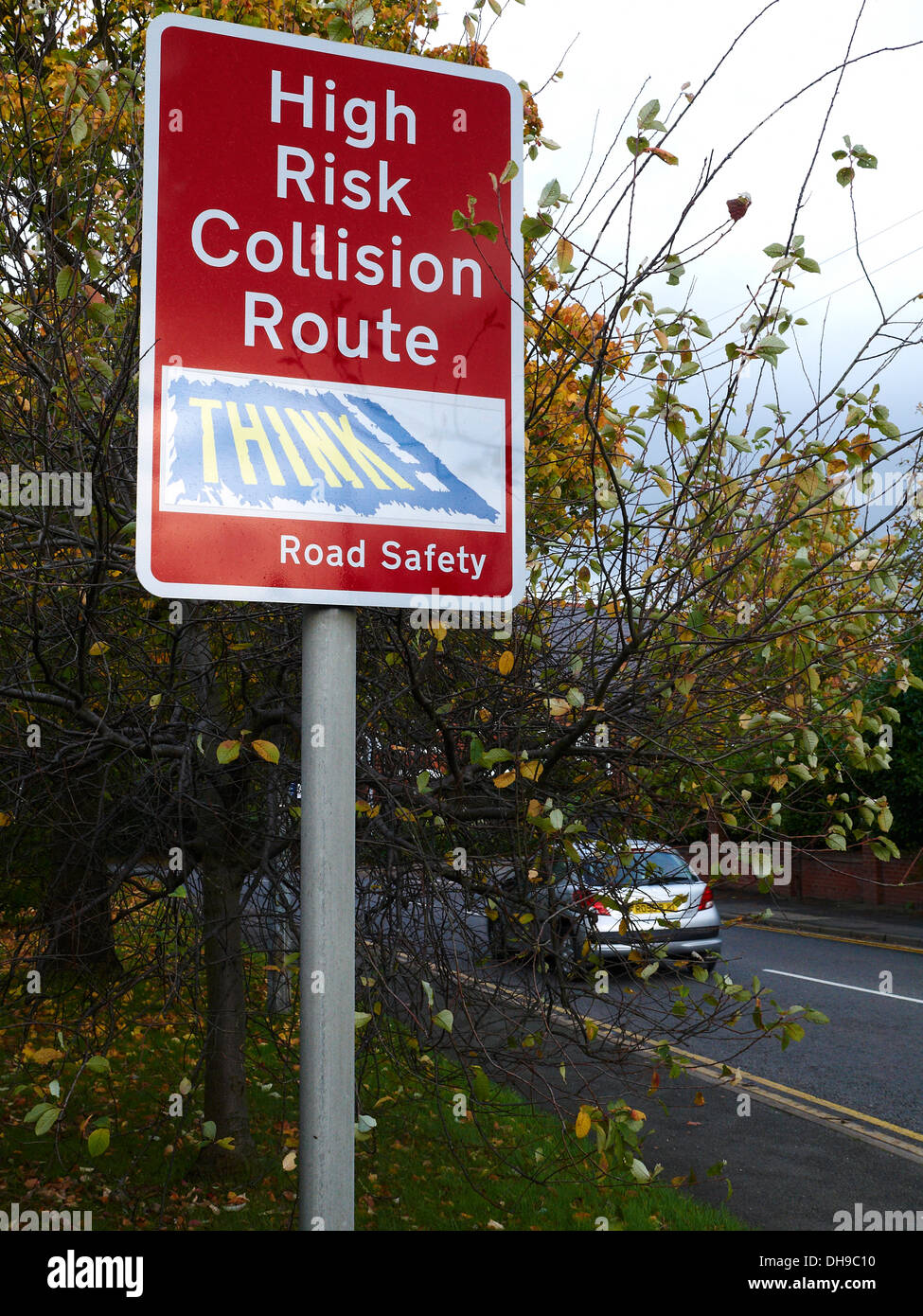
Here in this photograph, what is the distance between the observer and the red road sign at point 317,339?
1.43 metres

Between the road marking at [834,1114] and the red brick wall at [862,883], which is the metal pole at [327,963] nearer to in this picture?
the road marking at [834,1114]

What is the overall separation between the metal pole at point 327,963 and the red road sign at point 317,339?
0.66ft

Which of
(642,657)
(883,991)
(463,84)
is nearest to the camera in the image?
(463,84)

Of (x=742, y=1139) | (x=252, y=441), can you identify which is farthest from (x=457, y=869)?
(x=742, y=1139)

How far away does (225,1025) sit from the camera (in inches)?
199

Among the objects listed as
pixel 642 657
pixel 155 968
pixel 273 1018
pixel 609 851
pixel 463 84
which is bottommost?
pixel 273 1018

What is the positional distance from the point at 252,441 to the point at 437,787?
2239mm

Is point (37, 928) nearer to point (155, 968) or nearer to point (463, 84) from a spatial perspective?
point (155, 968)

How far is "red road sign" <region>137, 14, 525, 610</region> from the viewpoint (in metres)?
1.43

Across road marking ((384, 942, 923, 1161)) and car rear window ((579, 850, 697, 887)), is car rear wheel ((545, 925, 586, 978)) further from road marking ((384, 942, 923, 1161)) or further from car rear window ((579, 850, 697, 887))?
road marking ((384, 942, 923, 1161))

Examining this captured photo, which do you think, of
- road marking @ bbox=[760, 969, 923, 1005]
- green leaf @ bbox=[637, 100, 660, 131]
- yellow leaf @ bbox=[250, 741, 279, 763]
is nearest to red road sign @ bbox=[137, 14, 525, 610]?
green leaf @ bbox=[637, 100, 660, 131]

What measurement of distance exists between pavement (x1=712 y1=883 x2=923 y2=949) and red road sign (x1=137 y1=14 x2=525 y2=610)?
14512mm

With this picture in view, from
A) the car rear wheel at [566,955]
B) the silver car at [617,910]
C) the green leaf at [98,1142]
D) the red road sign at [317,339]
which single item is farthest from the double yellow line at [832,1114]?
the red road sign at [317,339]

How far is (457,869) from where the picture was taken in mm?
3373
